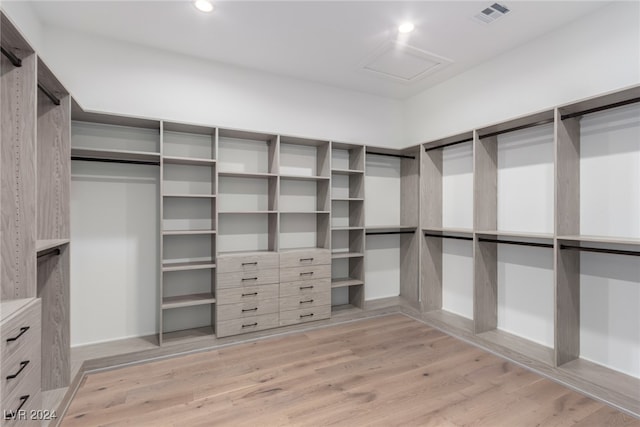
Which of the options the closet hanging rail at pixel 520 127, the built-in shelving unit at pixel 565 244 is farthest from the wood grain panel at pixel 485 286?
the closet hanging rail at pixel 520 127

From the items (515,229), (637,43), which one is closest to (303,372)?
(515,229)

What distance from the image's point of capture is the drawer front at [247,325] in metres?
2.96

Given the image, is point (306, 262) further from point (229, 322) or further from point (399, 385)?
point (399, 385)

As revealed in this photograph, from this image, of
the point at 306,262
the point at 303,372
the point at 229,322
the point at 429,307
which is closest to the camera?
the point at 303,372

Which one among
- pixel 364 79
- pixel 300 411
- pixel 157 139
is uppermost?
pixel 364 79

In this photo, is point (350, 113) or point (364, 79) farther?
point (350, 113)

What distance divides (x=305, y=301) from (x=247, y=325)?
658mm

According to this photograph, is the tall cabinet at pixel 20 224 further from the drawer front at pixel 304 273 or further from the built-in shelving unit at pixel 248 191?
the drawer front at pixel 304 273

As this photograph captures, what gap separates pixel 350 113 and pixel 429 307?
2670mm

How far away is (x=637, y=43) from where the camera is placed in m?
2.25

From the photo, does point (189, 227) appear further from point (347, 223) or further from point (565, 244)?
point (565, 244)

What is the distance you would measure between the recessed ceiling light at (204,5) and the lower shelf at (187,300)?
2505mm

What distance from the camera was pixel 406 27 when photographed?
2.69 meters

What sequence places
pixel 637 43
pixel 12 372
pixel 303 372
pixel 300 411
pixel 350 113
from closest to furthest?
pixel 12 372
pixel 300 411
pixel 637 43
pixel 303 372
pixel 350 113
